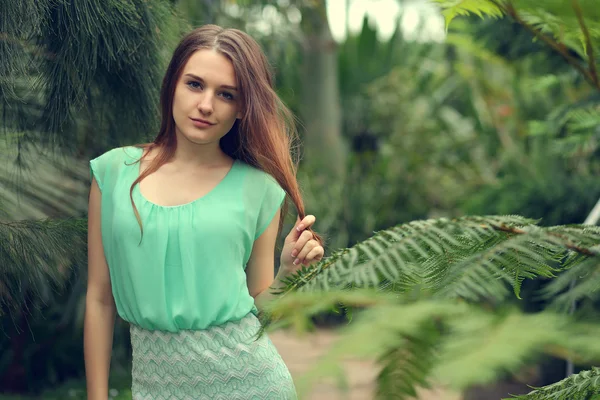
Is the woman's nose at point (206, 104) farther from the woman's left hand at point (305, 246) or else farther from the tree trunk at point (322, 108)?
the tree trunk at point (322, 108)

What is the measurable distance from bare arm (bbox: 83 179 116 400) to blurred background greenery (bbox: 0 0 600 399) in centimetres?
7

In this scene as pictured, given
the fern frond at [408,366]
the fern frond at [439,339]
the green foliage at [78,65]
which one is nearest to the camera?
the fern frond at [439,339]

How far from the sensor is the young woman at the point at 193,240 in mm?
1338

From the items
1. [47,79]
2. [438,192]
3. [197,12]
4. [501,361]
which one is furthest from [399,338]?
[438,192]

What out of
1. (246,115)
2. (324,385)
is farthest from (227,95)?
(324,385)

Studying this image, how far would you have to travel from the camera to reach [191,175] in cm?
145

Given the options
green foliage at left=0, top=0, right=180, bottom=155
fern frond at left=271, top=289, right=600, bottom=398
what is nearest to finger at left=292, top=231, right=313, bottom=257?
green foliage at left=0, top=0, right=180, bottom=155

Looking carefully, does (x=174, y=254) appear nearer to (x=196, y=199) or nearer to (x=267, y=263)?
(x=196, y=199)

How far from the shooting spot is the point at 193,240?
136cm

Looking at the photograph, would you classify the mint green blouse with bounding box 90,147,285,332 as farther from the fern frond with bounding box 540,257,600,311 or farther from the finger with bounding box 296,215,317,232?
the fern frond with bounding box 540,257,600,311

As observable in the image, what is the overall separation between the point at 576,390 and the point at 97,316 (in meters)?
0.85

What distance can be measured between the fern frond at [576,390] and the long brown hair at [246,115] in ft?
1.73

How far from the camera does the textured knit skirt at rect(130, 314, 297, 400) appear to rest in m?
1.34

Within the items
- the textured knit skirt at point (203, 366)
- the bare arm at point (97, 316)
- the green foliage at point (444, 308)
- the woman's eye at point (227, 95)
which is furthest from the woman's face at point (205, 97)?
the green foliage at point (444, 308)
